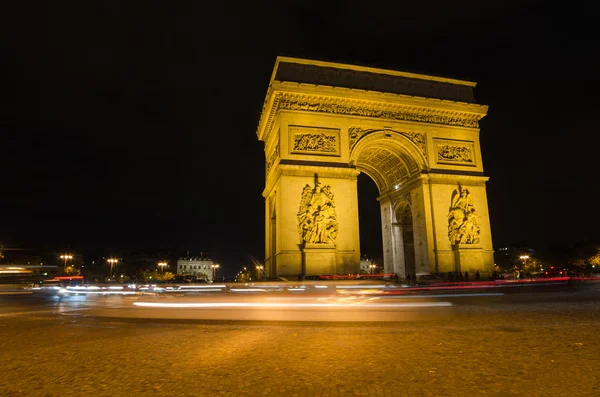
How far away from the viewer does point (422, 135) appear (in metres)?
27.1

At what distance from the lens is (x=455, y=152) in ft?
90.1

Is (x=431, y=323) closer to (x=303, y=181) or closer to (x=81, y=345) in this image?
(x=81, y=345)

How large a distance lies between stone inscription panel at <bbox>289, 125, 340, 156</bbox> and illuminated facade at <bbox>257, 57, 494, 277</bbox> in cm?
6

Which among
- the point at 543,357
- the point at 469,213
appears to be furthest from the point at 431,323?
the point at 469,213

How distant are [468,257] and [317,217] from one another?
414 inches

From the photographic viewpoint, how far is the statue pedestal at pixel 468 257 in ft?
82.1

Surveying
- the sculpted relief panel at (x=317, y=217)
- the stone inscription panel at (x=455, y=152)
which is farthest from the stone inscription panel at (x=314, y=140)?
the stone inscription panel at (x=455, y=152)

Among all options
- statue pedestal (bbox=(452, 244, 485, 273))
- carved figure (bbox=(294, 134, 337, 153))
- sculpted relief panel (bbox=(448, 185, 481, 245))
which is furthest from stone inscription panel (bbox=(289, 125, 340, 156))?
statue pedestal (bbox=(452, 244, 485, 273))

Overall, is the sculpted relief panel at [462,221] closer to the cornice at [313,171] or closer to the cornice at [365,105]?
the cornice at [365,105]

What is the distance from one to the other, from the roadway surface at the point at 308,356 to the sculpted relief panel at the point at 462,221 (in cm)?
1729

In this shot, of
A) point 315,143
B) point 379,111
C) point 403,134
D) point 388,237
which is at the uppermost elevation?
point 379,111

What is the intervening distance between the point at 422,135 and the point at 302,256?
12.2 m

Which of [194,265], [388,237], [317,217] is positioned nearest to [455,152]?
[388,237]

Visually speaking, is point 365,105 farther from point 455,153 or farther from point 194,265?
point 194,265
